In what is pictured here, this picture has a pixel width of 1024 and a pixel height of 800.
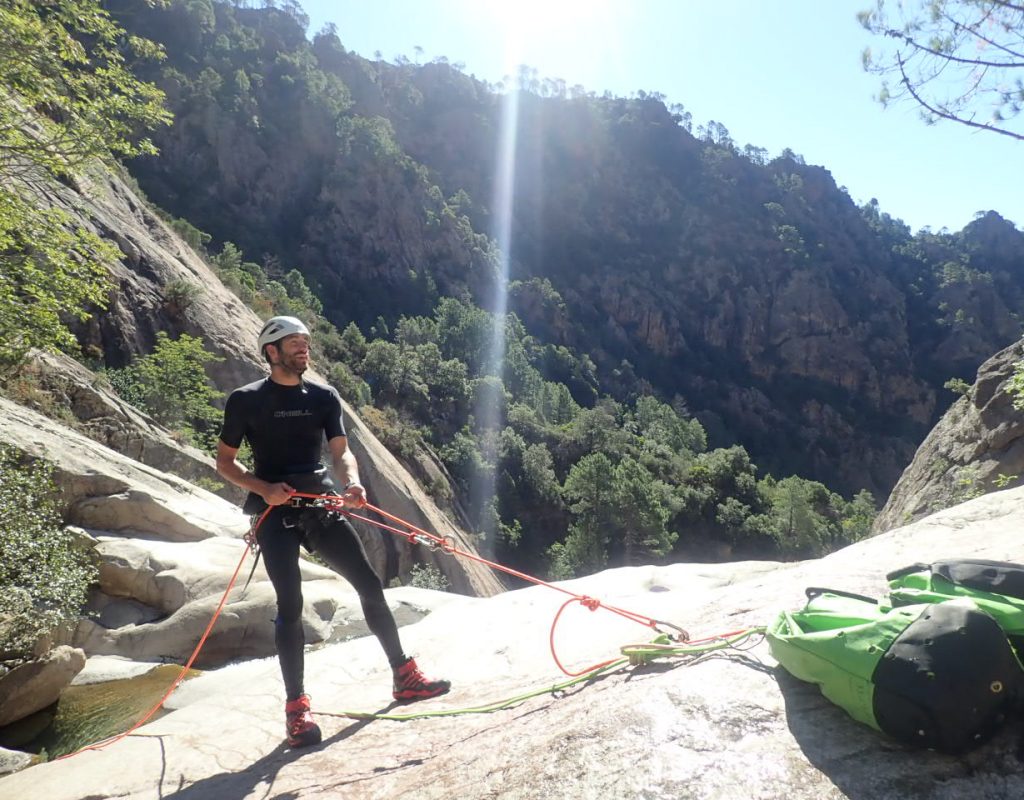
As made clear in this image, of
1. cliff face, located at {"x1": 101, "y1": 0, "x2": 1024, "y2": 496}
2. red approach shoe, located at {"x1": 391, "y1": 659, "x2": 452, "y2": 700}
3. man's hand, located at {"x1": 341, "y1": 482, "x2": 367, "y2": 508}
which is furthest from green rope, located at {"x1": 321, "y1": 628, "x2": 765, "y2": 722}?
cliff face, located at {"x1": 101, "y1": 0, "x2": 1024, "y2": 496}

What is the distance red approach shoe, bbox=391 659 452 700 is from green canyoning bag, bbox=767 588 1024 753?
7.24 feet

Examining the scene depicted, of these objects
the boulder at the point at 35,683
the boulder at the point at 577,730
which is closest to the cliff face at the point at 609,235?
the boulder at the point at 35,683

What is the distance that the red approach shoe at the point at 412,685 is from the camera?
10.9 feet

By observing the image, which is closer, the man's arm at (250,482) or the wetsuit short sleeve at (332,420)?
the man's arm at (250,482)

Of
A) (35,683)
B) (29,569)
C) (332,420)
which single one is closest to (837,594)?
(332,420)

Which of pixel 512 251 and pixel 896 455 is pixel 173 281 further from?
pixel 896 455

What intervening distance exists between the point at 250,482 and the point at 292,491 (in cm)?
21

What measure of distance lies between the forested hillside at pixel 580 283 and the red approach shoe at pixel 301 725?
27.1 metres

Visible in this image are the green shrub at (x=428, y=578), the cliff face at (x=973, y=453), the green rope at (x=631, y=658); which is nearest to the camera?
the green rope at (x=631, y=658)

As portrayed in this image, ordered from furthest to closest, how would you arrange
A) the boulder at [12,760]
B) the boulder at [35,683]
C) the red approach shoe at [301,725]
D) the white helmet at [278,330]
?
the boulder at [35,683]
the boulder at [12,760]
the white helmet at [278,330]
the red approach shoe at [301,725]

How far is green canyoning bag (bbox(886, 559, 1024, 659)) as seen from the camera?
166 cm

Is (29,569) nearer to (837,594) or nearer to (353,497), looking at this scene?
(353,497)

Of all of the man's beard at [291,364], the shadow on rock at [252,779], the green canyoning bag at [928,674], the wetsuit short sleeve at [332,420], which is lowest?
the shadow on rock at [252,779]

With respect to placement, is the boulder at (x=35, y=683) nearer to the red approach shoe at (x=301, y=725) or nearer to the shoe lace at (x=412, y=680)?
the red approach shoe at (x=301, y=725)
